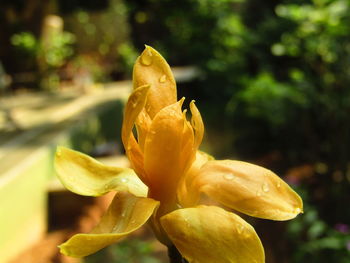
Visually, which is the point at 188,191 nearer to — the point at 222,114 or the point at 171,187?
the point at 171,187

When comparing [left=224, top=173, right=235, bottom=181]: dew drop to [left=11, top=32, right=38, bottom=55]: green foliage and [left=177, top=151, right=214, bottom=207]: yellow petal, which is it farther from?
[left=11, top=32, right=38, bottom=55]: green foliage

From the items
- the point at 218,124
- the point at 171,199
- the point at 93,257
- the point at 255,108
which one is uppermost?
the point at 171,199

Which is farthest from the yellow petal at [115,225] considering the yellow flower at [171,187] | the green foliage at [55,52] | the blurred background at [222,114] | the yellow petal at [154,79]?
the green foliage at [55,52]

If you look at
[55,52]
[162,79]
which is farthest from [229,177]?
[55,52]

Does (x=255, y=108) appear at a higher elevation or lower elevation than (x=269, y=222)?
higher

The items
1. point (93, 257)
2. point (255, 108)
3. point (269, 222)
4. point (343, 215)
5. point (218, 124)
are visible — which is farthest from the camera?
point (218, 124)

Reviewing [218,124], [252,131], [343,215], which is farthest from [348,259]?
[218,124]

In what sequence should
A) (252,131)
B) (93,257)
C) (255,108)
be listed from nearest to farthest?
(93,257) → (255,108) → (252,131)

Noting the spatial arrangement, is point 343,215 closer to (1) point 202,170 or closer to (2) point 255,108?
(2) point 255,108
